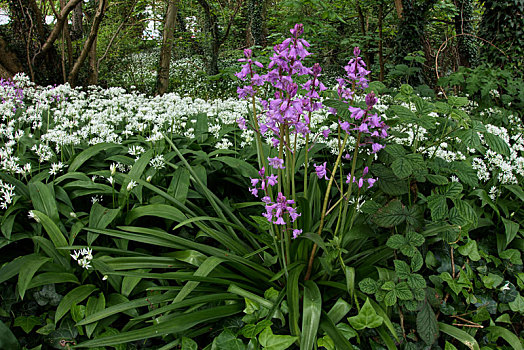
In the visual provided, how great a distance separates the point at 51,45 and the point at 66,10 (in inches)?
31.1

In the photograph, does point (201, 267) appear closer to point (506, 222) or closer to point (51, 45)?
point (506, 222)

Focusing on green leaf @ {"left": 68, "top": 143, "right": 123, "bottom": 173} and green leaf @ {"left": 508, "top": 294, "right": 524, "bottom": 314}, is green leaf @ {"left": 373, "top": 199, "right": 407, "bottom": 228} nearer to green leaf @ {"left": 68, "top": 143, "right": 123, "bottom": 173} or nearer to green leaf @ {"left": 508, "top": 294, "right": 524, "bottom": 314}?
green leaf @ {"left": 508, "top": 294, "right": 524, "bottom": 314}

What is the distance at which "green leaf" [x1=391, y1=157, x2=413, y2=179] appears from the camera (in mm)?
1653

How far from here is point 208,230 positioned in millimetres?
2090

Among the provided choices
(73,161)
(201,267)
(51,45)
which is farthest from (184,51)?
(201,267)

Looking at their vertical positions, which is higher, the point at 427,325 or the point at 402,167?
the point at 402,167

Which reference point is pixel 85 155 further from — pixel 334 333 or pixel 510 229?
pixel 510 229

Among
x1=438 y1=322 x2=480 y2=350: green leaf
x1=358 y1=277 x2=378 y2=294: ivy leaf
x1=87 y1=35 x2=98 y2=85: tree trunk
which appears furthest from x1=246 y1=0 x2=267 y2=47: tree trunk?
x1=438 y1=322 x2=480 y2=350: green leaf

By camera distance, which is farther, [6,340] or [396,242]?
[396,242]

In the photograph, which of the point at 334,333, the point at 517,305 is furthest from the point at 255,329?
the point at 517,305

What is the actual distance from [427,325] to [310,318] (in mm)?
572

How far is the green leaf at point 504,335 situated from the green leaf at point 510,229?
55cm

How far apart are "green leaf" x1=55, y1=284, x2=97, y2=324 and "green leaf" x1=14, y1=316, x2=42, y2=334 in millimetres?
155

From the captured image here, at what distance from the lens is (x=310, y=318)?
1.60m
